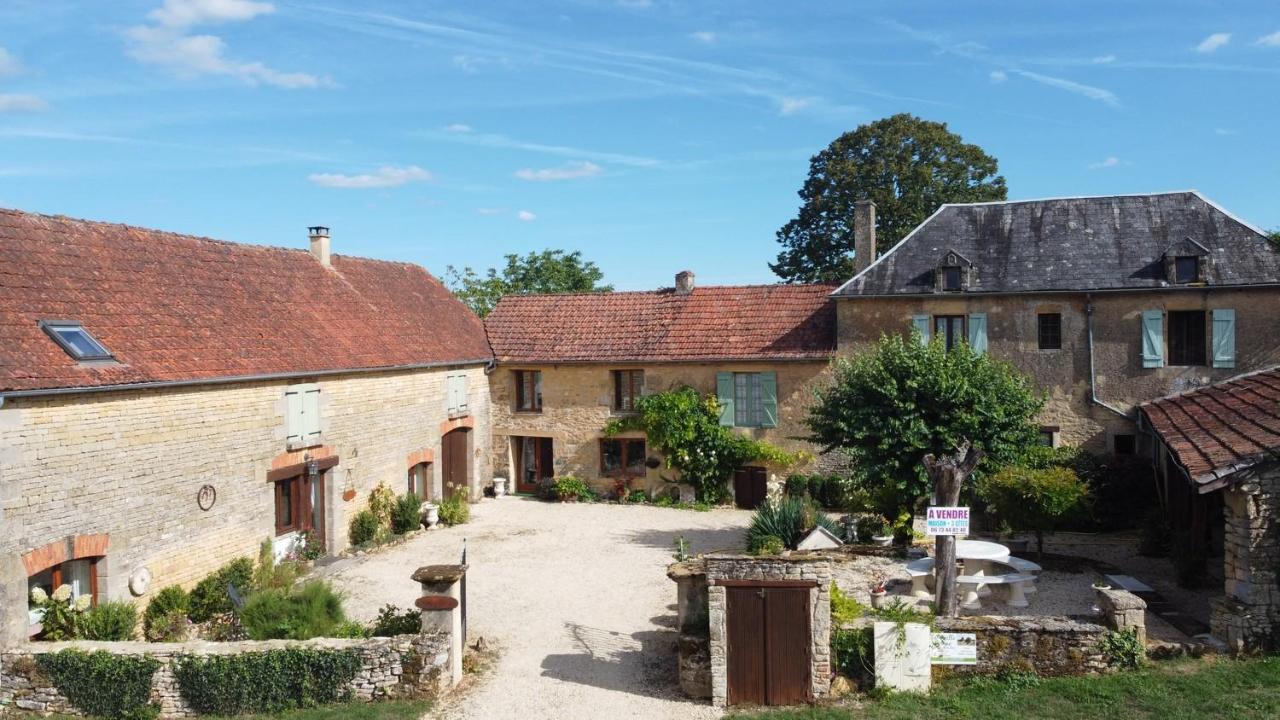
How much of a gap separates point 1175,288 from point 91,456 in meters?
19.8

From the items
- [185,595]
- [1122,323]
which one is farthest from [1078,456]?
[185,595]

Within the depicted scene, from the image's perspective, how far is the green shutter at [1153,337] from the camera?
19.1 m

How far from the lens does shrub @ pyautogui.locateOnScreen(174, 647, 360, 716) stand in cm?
1019

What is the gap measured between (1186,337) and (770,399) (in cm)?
893

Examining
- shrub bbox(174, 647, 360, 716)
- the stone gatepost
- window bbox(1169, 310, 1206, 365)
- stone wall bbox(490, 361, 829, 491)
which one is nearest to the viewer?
shrub bbox(174, 647, 360, 716)

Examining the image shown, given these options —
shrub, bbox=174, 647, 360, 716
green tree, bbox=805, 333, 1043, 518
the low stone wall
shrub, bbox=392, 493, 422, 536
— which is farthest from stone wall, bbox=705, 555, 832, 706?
shrub, bbox=392, 493, 422, 536

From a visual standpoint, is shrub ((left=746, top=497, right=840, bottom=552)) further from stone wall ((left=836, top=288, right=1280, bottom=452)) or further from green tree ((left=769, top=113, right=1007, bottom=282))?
green tree ((left=769, top=113, right=1007, bottom=282))

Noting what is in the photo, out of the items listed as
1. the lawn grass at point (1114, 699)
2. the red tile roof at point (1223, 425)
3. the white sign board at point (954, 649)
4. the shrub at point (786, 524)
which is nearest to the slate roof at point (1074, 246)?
the red tile roof at point (1223, 425)

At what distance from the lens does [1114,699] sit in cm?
915

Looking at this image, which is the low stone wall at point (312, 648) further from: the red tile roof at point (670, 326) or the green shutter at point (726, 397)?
the red tile roof at point (670, 326)

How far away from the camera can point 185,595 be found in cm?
1318

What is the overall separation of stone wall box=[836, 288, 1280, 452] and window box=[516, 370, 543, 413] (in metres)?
9.26

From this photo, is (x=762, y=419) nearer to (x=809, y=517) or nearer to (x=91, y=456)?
(x=809, y=517)

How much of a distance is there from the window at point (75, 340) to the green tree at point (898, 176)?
2595 centimetres
